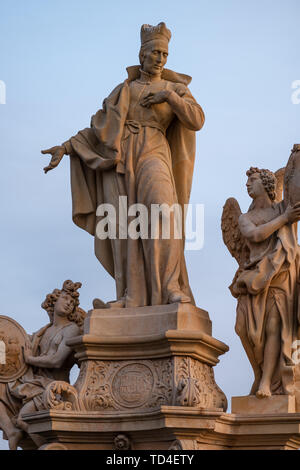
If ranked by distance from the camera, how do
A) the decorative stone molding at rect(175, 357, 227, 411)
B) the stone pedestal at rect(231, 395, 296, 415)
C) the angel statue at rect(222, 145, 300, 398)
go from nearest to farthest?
1. the decorative stone molding at rect(175, 357, 227, 411)
2. the stone pedestal at rect(231, 395, 296, 415)
3. the angel statue at rect(222, 145, 300, 398)

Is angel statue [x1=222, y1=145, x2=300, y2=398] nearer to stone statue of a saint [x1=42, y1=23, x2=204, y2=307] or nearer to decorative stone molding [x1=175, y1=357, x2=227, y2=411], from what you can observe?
decorative stone molding [x1=175, y1=357, x2=227, y2=411]

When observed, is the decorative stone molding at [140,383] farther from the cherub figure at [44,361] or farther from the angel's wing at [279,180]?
the angel's wing at [279,180]

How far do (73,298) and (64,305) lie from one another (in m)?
0.16

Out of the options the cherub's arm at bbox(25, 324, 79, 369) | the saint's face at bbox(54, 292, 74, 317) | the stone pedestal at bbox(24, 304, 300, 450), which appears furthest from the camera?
the saint's face at bbox(54, 292, 74, 317)

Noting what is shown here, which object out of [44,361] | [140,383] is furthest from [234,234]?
[44,361]

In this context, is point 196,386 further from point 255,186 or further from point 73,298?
point 255,186

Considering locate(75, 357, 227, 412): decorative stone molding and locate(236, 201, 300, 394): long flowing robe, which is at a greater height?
locate(236, 201, 300, 394): long flowing robe

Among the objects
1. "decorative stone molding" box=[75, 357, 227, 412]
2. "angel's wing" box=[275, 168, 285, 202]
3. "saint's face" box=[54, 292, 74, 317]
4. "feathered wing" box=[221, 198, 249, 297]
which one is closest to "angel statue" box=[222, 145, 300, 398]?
"feathered wing" box=[221, 198, 249, 297]

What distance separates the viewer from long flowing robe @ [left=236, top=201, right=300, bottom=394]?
528 inches

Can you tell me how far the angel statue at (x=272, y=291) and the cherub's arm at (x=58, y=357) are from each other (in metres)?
2.03

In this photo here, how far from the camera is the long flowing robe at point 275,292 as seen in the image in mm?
13422

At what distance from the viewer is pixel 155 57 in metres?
14.0

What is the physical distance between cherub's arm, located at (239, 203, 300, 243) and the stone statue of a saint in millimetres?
829
